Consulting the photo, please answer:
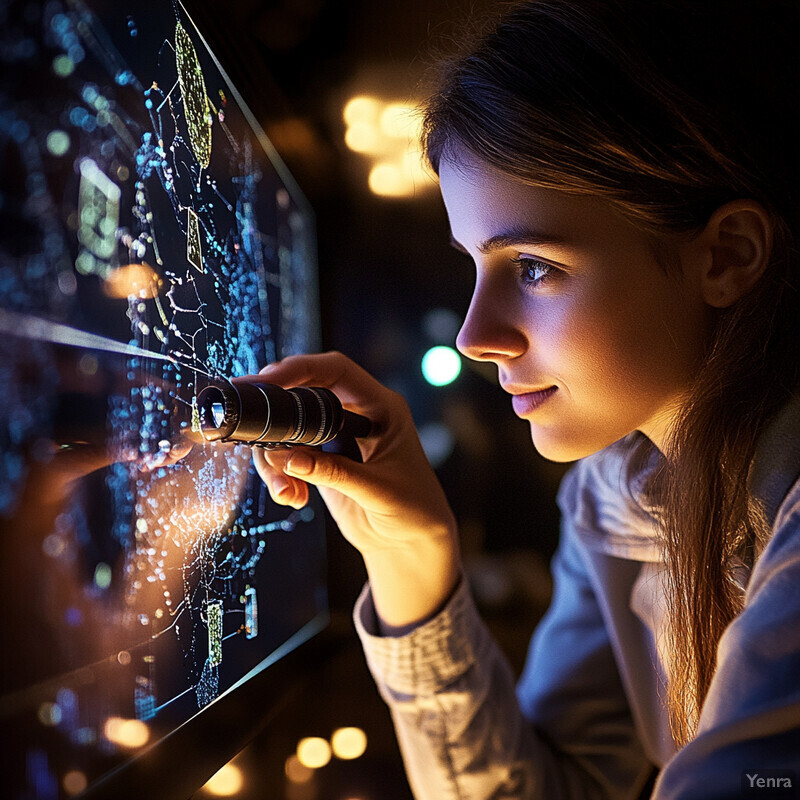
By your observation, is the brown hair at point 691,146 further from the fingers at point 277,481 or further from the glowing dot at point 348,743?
the glowing dot at point 348,743

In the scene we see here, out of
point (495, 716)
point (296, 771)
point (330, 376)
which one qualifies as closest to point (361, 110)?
point (330, 376)

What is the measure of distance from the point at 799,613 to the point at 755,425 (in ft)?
0.97

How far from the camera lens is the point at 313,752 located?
1.17m

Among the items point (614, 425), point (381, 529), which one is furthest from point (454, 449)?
point (614, 425)

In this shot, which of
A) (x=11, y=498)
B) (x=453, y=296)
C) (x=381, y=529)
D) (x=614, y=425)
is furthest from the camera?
(x=453, y=296)

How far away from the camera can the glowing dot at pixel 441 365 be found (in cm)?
138

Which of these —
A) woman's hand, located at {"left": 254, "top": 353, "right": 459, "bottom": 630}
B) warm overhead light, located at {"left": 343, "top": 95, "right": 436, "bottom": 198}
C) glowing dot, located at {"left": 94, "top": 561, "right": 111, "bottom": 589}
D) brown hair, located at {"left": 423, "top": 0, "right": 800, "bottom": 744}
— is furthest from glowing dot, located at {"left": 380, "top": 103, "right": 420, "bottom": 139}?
glowing dot, located at {"left": 94, "top": 561, "right": 111, "bottom": 589}

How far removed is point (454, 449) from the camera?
4.57 feet

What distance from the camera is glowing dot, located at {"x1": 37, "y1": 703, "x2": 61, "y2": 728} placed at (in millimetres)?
360

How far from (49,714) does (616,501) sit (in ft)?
2.93

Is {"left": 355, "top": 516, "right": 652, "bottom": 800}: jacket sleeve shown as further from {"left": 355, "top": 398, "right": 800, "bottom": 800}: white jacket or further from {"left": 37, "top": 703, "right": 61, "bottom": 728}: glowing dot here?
{"left": 37, "top": 703, "right": 61, "bottom": 728}: glowing dot

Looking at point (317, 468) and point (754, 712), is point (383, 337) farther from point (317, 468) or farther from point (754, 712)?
point (754, 712)

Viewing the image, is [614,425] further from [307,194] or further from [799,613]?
[307,194]

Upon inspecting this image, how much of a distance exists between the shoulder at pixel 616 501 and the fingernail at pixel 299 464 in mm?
508
